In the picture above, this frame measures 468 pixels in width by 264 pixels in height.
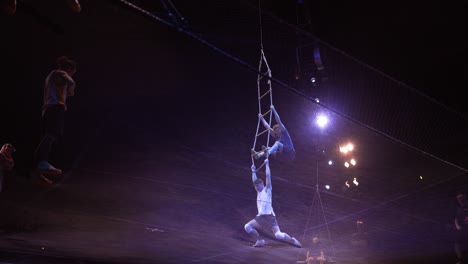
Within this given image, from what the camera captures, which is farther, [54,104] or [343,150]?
[343,150]

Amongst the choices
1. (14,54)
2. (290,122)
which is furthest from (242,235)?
(14,54)

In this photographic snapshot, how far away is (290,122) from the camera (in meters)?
9.24

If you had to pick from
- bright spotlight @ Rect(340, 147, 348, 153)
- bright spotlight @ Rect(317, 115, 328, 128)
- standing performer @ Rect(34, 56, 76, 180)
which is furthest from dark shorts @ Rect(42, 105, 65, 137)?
bright spotlight @ Rect(340, 147, 348, 153)

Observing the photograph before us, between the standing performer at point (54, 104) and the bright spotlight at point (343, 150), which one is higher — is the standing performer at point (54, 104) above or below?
below

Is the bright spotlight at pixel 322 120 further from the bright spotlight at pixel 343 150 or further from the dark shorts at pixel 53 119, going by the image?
the dark shorts at pixel 53 119

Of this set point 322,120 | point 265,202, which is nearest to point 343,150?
point 322,120

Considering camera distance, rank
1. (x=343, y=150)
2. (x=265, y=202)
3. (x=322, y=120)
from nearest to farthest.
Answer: (x=265, y=202) < (x=322, y=120) < (x=343, y=150)

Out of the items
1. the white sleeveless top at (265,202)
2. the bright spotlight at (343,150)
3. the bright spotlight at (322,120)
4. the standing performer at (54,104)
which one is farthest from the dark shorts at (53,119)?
the bright spotlight at (343,150)

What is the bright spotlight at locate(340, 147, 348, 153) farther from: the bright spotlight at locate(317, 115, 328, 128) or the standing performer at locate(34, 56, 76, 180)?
the standing performer at locate(34, 56, 76, 180)

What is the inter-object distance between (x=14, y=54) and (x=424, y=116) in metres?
9.42

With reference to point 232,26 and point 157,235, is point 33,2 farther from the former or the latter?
point 157,235

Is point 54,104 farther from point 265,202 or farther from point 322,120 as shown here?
point 322,120

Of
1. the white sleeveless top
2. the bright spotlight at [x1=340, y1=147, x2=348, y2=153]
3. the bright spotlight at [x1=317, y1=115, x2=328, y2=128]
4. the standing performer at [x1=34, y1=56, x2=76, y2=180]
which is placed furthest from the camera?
the bright spotlight at [x1=340, y1=147, x2=348, y2=153]

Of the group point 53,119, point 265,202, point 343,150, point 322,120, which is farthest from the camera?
point 343,150
